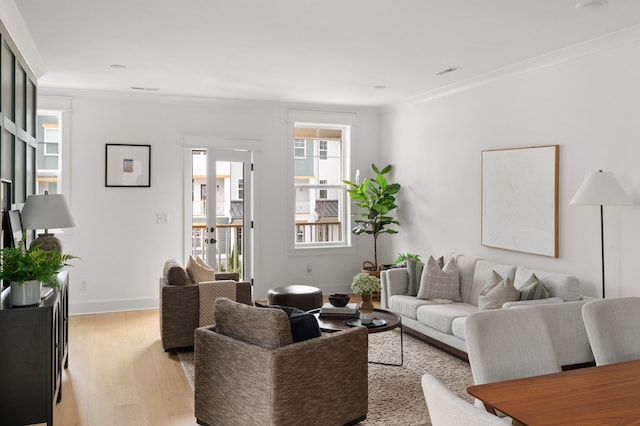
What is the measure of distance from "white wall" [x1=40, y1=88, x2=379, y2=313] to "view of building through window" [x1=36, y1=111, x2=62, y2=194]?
196 mm

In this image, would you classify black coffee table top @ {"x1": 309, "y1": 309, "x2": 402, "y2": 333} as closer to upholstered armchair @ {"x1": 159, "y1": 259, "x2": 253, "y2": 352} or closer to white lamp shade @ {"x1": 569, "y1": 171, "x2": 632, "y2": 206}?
Result: upholstered armchair @ {"x1": 159, "y1": 259, "x2": 253, "y2": 352}

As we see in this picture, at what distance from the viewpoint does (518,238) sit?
5.18 meters

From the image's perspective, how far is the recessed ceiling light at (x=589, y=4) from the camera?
11.2ft

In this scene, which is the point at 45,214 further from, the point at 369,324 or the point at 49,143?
the point at 49,143

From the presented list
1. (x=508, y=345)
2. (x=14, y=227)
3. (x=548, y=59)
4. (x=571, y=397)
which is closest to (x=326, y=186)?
(x=548, y=59)

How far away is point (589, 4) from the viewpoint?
345 centimetres

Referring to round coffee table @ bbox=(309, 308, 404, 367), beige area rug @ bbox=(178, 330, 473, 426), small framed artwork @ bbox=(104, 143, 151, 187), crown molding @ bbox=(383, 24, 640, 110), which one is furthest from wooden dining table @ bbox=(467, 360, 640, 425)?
small framed artwork @ bbox=(104, 143, 151, 187)

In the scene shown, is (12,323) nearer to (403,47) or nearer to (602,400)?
(602,400)

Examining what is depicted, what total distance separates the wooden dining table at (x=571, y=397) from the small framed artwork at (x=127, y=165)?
5542 mm

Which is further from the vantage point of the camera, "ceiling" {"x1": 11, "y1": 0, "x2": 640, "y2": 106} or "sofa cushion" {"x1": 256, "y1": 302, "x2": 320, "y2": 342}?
"ceiling" {"x1": 11, "y1": 0, "x2": 640, "y2": 106}

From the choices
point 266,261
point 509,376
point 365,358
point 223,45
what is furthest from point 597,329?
point 266,261

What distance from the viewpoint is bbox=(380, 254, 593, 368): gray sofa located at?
430 centimetres

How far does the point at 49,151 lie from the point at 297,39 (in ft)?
12.3

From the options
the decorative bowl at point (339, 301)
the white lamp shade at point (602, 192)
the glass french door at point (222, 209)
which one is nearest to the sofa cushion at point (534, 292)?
the white lamp shade at point (602, 192)
